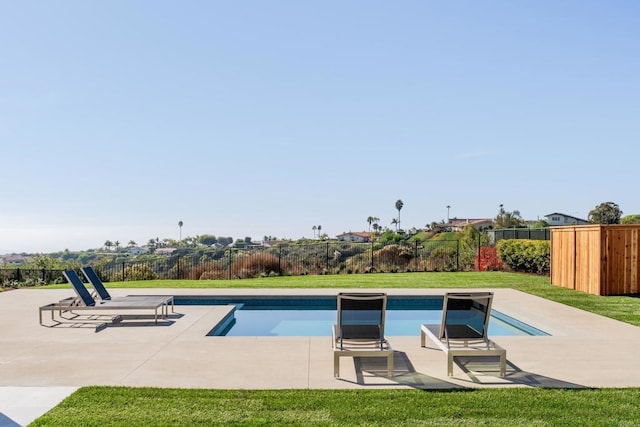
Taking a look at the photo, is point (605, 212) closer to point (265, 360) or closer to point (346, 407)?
point (265, 360)

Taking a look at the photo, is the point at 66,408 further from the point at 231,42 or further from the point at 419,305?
the point at 231,42

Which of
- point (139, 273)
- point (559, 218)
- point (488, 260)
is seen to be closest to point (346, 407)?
point (139, 273)

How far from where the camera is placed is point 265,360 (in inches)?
281

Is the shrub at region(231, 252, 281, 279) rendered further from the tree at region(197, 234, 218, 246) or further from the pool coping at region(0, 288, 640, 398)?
the tree at region(197, 234, 218, 246)

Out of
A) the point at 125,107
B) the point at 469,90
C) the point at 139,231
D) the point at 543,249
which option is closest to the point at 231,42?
the point at 125,107

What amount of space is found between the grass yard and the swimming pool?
13.0ft

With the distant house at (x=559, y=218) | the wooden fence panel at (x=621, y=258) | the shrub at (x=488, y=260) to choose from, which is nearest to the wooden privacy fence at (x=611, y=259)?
the wooden fence panel at (x=621, y=258)

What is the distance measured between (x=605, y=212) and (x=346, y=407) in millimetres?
77668

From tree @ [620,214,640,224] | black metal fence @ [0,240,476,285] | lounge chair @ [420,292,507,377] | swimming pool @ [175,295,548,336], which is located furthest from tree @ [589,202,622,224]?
lounge chair @ [420,292,507,377]

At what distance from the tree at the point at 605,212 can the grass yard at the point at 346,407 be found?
7263cm

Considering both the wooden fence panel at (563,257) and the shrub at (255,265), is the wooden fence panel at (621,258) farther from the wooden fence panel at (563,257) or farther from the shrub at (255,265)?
the shrub at (255,265)

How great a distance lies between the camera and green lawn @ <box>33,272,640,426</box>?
469cm

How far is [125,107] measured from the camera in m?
24.8

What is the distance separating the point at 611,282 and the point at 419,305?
19.3 feet
